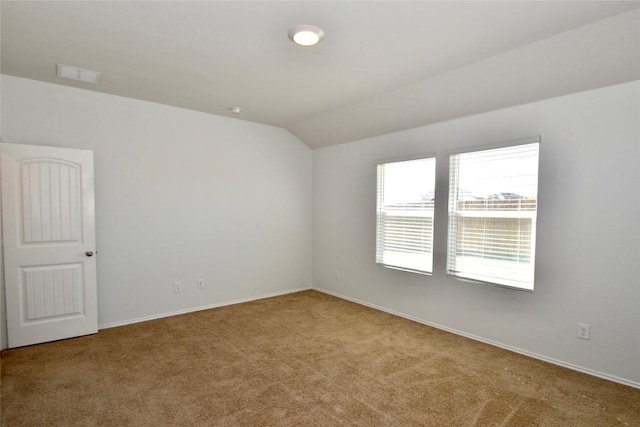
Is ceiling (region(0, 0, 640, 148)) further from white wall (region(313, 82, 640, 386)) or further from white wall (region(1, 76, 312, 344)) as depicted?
white wall (region(1, 76, 312, 344))

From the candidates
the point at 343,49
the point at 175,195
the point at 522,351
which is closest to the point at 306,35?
A: the point at 343,49

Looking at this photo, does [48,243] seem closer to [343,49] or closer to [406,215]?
[343,49]

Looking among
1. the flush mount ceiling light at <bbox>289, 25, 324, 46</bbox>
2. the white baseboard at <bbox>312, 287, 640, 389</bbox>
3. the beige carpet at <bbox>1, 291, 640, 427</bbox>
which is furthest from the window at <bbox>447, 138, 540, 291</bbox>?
the flush mount ceiling light at <bbox>289, 25, 324, 46</bbox>

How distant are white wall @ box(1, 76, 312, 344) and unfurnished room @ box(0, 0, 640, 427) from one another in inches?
1.0

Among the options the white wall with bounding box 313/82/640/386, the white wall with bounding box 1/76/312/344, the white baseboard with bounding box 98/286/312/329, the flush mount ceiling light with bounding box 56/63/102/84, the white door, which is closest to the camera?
the white wall with bounding box 313/82/640/386

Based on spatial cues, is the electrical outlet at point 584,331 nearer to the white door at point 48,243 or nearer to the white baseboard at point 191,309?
the white baseboard at point 191,309

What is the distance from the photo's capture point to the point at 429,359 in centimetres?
296

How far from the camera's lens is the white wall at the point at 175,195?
3492 millimetres

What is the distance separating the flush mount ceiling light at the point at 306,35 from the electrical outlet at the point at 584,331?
3.21m

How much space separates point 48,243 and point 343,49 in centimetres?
347

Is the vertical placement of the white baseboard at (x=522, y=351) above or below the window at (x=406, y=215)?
below

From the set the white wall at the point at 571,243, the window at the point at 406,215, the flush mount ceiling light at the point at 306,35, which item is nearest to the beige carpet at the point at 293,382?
the white wall at the point at 571,243

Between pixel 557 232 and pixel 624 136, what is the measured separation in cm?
90

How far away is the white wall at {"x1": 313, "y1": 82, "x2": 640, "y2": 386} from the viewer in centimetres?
254
